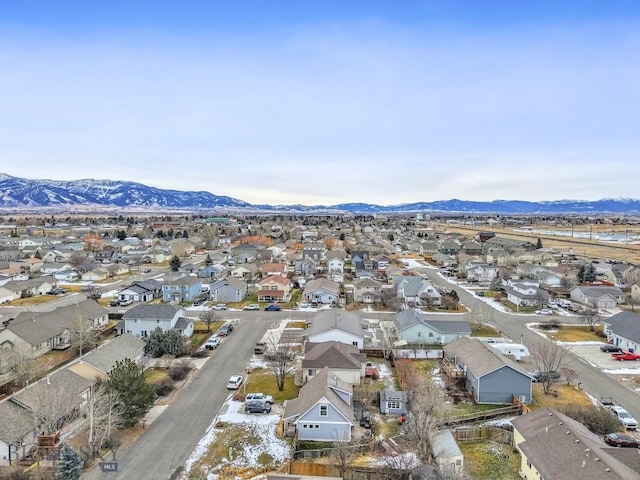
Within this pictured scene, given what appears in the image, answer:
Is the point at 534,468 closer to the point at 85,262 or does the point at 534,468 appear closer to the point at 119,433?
the point at 119,433

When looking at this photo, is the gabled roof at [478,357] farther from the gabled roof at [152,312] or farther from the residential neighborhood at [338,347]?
the gabled roof at [152,312]

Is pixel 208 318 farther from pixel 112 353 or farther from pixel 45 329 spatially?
pixel 45 329

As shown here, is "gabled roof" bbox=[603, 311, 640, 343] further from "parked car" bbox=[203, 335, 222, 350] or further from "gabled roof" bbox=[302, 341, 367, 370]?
"parked car" bbox=[203, 335, 222, 350]

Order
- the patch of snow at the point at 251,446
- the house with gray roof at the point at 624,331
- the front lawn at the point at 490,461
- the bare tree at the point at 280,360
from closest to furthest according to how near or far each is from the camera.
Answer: the front lawn at the point at 490,461 < the patch of snow at the point at 251,446 < the bare tree at the point at 280,360 < the house with gray roof at the point at 624,331

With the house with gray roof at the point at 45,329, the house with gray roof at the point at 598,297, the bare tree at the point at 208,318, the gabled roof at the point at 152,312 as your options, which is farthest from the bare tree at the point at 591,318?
the house with gray roof at the point at 45,329

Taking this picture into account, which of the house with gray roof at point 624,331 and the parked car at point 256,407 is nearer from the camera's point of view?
the parked car at point 256,407

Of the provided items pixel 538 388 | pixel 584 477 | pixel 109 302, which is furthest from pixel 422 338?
pixel 109 302

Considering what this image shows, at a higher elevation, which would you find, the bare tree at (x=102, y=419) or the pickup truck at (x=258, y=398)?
the bare tree at (x=102, y=419)
